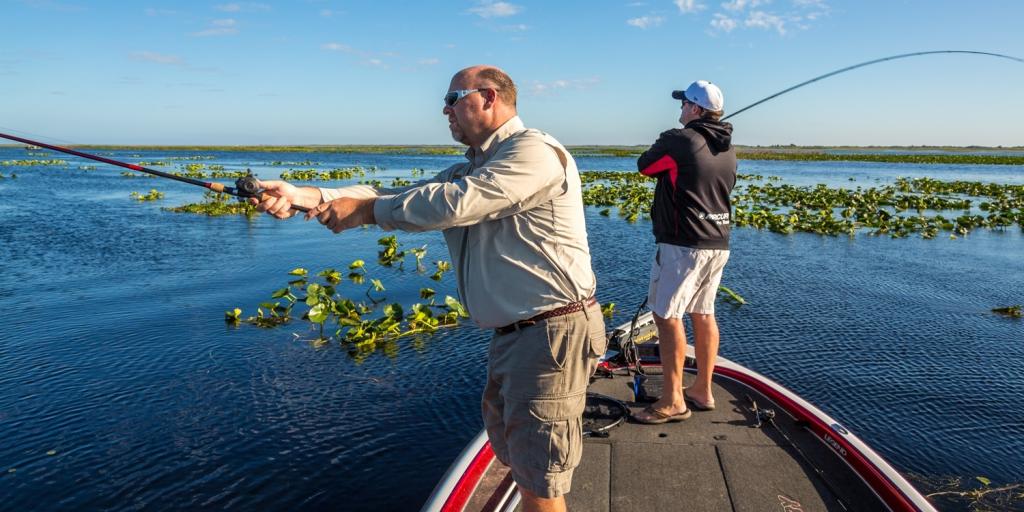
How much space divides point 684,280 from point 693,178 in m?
0.71

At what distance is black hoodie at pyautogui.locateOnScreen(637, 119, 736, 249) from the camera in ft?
14.7

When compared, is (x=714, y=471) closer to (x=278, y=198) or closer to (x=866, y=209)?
(x=278, y=198)

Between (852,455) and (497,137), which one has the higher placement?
(497,137)

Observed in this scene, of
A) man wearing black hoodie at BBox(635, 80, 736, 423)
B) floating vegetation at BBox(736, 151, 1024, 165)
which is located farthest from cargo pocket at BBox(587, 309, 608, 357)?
floating vegetation at BBox(736, 151, 1024, 165)

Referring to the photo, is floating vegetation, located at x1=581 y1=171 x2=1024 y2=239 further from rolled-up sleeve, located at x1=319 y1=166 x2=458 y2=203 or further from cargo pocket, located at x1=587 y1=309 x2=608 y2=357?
rolled-up sleeve, located at x1=319 y1=166 x2=458 y2=203

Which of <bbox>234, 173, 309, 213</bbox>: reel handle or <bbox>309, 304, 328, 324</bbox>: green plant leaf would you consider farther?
<bbox>309, 304, 328, 324</bbox>: green plant leaf

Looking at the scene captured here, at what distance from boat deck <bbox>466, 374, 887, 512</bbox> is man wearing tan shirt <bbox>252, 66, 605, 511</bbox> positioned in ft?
3.48

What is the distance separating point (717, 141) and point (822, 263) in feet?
37.0

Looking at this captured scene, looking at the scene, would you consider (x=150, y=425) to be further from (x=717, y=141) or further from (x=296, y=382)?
(x=717, y=141)

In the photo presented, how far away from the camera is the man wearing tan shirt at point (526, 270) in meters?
2.66

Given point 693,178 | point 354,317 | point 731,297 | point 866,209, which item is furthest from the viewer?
point 866,209

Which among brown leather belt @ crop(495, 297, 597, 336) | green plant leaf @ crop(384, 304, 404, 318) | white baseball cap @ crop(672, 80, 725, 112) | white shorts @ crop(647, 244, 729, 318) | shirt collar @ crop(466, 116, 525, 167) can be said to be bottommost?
green plant leaf @ crop(384, 304, 404, 318)

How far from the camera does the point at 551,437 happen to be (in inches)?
107

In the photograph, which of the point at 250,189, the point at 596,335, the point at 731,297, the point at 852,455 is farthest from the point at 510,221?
the point at 731,297
